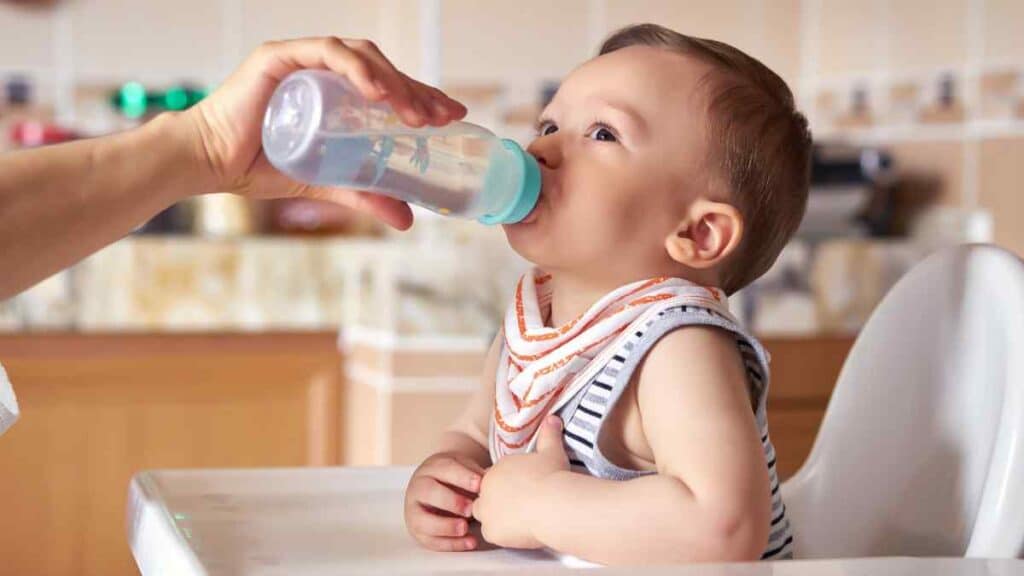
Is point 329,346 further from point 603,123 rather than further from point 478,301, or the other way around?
point 603,123

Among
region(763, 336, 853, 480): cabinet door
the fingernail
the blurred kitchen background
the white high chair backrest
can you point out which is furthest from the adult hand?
region(763, 336, 853, 480): cabinet door

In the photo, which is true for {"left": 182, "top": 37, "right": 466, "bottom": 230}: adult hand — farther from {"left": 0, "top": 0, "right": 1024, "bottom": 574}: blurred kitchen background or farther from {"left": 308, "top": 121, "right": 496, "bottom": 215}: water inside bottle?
{"left": 0, "top": 0, "right": 1024, "bottom": 574}: blurred kitchen background

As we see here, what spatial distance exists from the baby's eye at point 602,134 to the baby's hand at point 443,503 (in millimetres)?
229

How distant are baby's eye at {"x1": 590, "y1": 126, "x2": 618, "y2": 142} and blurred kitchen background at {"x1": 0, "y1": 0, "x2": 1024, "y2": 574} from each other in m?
1.48

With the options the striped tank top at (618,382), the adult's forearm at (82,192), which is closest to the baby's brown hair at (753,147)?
the striped tank top at (618,382)

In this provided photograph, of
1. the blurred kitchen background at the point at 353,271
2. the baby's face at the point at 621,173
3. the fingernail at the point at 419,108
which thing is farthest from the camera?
the blurred kitchen background at the point at 353,271

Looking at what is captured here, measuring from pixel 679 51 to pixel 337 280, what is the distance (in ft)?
5.86

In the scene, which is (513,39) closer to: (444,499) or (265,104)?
(265,104)

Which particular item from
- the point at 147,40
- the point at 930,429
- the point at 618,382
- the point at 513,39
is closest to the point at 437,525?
the point at 618,382

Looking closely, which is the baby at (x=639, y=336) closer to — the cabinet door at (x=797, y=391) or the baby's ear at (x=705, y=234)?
the baby's ear at (x=705, y=234)

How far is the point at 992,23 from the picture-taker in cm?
251

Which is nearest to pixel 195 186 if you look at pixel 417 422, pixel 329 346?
pixel 417 422

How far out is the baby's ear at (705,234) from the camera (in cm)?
88

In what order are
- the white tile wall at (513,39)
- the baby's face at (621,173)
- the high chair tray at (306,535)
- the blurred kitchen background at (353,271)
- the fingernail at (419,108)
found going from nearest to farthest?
1. the high chair tray at (306,535)
2. the fingernail at (419,108)
3. the baby's face at (621,173)
4. the blurred kitchen background at (353,271)
5. the white tile wall at (513,39)
